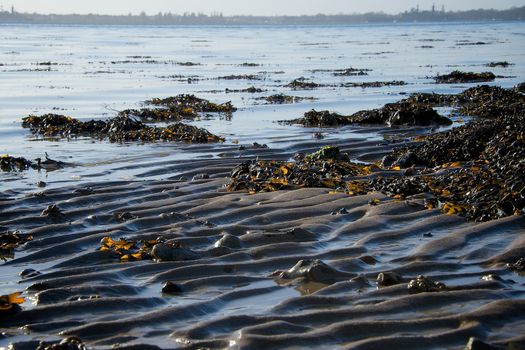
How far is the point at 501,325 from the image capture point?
3.92 meters

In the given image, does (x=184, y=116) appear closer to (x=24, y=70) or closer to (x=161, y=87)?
(x=161, y=87)

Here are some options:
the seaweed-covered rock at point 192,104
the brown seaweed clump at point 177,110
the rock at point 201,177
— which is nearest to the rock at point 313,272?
the rock at point 201,177

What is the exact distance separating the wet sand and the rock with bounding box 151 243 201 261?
8 cm

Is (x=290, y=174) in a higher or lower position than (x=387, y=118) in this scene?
lower

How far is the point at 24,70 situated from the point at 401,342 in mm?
25342

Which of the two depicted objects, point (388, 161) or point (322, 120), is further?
point (322, 120)

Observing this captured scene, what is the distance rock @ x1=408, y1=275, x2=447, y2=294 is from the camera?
440 cm

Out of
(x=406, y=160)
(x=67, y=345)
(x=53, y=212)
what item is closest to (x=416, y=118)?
(x=406, y=160)

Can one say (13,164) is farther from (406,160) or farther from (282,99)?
(282,99)

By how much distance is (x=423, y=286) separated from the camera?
441cm

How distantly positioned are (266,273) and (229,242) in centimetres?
65

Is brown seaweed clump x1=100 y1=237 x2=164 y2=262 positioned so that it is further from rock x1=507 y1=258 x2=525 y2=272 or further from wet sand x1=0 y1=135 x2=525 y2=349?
rock x1=507 y1=258 x2=525 y2=272

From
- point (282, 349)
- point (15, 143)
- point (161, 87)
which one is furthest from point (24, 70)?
point (282, 349)

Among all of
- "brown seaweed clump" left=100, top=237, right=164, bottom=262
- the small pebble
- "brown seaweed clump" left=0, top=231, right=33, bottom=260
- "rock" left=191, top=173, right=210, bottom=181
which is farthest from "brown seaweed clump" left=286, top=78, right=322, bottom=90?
"brown seaweed clump" left=100, top=237, right=164, bottom=262
